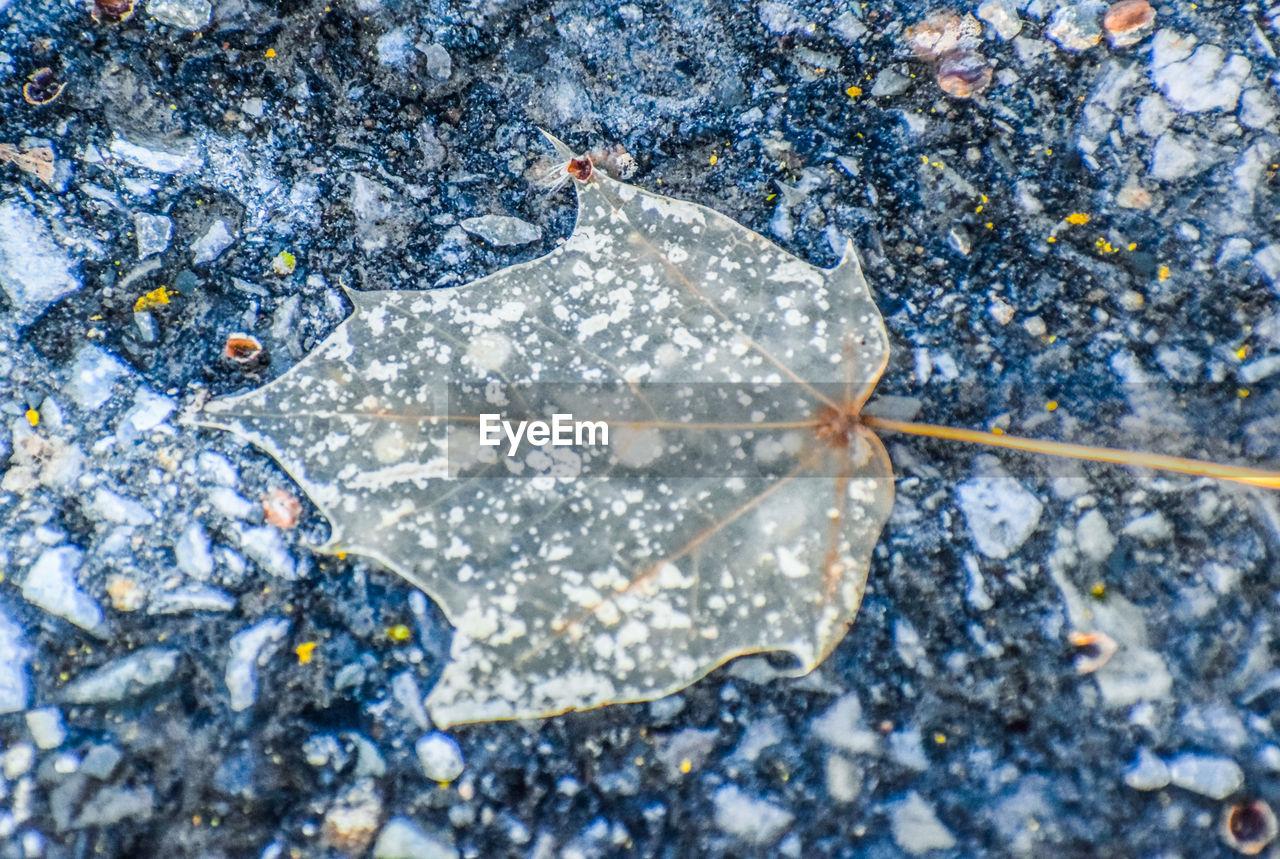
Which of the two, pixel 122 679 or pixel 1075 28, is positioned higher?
pixel 1075 28

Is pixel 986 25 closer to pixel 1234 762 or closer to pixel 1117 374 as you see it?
pixel 1117 374

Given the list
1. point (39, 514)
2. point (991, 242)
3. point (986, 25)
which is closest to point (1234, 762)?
point (991, 242)

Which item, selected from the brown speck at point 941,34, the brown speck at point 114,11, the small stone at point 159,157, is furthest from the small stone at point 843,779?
the brown speck at point 114,11

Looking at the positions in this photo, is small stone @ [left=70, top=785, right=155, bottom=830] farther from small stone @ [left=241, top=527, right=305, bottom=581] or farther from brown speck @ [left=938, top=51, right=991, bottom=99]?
brown speck @ [left=938, top=51, right=991, bottom=99]

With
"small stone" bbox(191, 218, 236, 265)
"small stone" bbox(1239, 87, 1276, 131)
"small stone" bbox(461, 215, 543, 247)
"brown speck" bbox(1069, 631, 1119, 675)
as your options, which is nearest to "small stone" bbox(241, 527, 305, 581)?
"small stone" bbox(191, 218, 236, 265)

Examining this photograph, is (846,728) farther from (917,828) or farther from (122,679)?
(122,679)

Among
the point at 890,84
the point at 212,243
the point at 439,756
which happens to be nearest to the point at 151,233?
the point at 212,243
